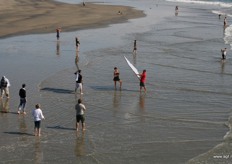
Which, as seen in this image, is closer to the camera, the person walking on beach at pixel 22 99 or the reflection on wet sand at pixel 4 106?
the person walking on beach at pixel 22 99

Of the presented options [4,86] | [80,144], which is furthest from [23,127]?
[4,86]

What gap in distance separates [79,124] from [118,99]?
14.1 feet

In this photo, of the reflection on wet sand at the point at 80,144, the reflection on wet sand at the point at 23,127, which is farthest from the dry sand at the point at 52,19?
the reflection on wet sand at the point at 80,144

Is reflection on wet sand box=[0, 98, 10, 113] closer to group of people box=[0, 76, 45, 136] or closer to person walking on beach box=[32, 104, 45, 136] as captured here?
group of people box=[0, 76, 45, 136]

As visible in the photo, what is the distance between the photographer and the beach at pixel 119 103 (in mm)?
13906

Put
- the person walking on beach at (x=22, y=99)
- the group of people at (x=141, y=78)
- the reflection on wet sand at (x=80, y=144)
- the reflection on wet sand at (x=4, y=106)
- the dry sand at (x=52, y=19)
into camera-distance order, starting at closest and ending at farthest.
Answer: the reflection on wet sand at (x=80, y=144), the person walking on beach at (x=22, y=99), the reflection on wet sand at (x=4, y=106), the group of people at (x=141, y=78), the dry sand at (x=52, y=19)

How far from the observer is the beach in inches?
547

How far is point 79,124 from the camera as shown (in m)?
16.2

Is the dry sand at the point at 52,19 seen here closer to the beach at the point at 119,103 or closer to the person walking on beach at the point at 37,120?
the beach at the point at 119,103

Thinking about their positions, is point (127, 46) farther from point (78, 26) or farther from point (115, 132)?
point (115, 132)

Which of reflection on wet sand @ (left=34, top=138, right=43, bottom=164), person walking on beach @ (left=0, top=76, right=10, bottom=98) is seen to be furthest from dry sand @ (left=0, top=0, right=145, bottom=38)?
reflection on wet sand @ (left=34, top=138, right=43, bottom=164)

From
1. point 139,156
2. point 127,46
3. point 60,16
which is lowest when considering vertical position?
point 139,156

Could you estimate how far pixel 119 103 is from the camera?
19469 mm

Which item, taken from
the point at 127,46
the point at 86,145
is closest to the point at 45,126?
the point at 86,145
